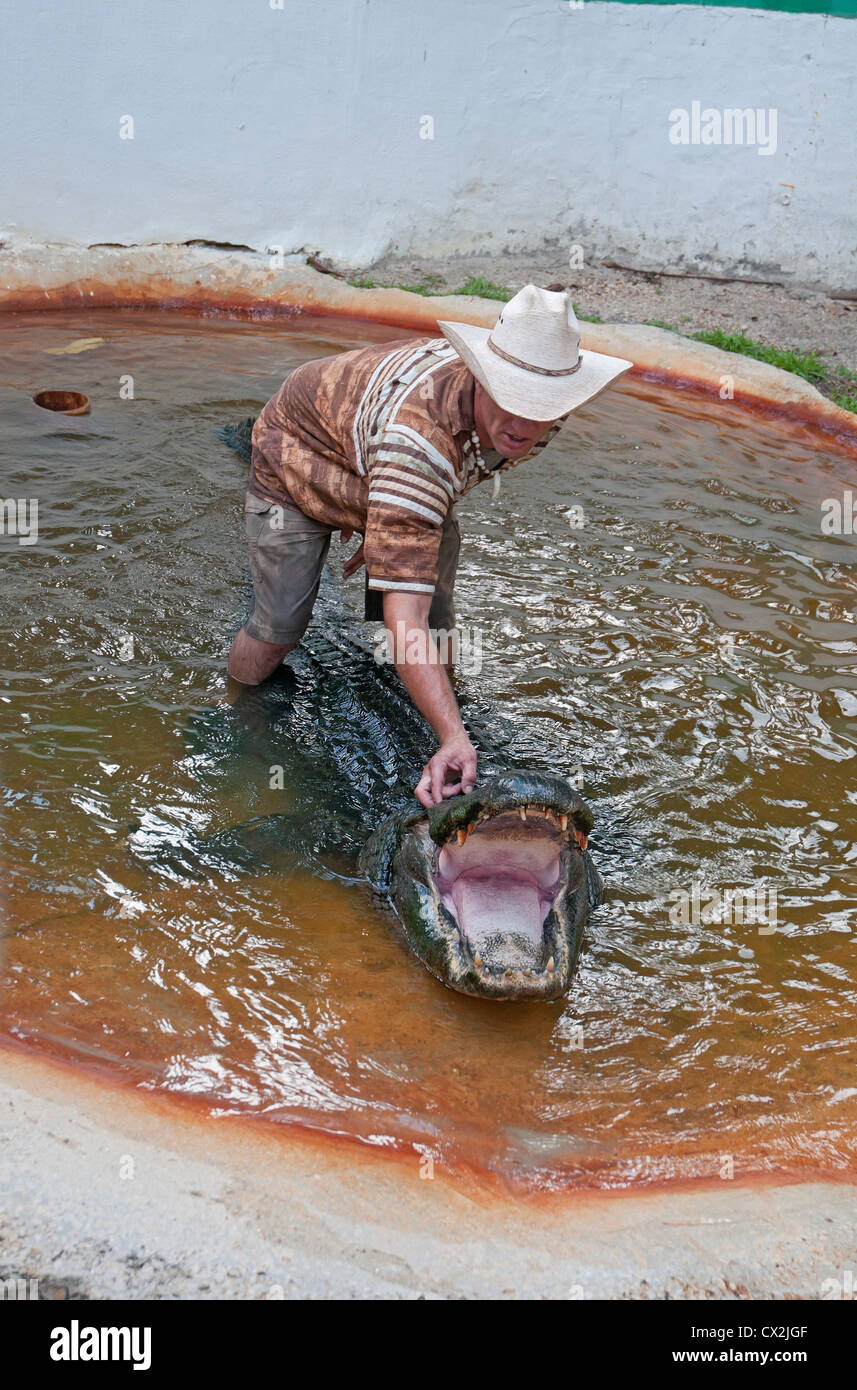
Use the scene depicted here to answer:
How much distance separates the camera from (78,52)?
24.4 ft

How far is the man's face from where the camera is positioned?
Answer: 2621 mm

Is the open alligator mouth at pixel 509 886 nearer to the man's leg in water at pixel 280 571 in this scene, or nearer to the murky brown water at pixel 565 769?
the murky brown water at pixel 565 769

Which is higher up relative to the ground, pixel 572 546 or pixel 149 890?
pixel 572 546

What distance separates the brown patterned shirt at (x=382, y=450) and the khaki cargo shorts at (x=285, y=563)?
0.22ft

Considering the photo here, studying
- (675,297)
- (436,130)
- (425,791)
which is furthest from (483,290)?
(425,791)

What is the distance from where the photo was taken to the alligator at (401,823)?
2.49 meters

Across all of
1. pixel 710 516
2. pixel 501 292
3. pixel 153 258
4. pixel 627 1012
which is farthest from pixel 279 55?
pixel 627 1012

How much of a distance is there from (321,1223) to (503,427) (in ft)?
5.73

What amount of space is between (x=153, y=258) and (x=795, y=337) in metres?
4.47

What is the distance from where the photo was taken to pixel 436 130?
845cm

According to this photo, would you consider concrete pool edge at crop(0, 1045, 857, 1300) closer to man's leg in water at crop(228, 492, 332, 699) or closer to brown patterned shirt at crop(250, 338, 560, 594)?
brown patterned shirt at crop(250, 338, 560, 594)

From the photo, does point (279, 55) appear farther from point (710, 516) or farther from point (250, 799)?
point (250, 799)

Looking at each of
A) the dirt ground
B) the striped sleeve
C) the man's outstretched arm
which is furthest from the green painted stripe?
the man's outstretched arm

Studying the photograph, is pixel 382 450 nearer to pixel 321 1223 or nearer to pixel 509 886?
pixel 509 886
